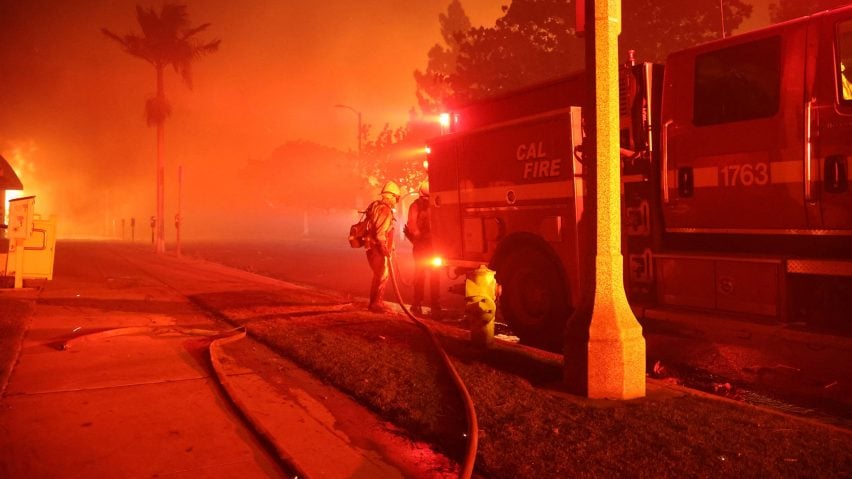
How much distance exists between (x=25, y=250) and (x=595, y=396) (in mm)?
12500

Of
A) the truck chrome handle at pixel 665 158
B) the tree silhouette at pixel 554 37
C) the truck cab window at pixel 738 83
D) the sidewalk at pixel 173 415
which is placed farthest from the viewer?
the tree silhouette at pixel 554 37

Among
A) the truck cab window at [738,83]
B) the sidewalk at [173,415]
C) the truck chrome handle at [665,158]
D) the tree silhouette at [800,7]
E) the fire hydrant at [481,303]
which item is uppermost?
the tree silhouette at [800,7]

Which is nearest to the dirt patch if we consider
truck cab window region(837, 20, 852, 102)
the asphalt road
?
the asphalt road

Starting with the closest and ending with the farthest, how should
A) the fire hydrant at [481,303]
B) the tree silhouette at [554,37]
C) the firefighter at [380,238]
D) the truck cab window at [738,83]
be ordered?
the truck cab window at [738,83] < the fire hydrant at [481,303] < the firefighter at [380,238] < the tree silhouette at [554,37]

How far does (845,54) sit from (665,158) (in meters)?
1.65

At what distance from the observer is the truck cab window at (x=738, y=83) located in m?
5.80

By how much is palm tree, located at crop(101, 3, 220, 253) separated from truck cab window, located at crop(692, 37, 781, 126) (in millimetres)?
29773

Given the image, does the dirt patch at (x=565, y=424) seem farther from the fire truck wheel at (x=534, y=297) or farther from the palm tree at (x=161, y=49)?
the palm tree at (x=161, y=49)

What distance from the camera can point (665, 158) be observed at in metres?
6.52

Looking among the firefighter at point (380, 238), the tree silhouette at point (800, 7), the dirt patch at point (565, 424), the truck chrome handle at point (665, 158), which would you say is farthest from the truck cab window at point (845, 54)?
the tree silhouette at point (800, 7)

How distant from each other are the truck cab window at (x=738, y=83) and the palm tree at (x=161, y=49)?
29.8m

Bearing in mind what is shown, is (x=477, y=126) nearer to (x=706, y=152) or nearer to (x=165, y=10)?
(x=706, y=152)

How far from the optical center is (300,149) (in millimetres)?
76688

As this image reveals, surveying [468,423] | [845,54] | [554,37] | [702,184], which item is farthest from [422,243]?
[554,37]
